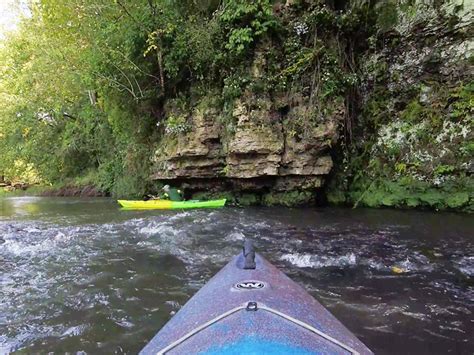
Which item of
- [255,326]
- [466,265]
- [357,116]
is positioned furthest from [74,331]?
[357,116]

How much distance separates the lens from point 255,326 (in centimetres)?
170

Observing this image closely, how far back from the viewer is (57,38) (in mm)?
15273

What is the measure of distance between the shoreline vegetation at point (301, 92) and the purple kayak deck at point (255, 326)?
723 centimetres

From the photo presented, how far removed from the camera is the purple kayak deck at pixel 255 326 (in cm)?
159

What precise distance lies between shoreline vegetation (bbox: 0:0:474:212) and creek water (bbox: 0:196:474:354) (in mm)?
2018

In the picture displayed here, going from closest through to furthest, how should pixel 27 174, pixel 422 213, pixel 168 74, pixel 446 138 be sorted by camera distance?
pixel 422 213
pixel 446 138
pixel 168 74
pixel 27 174

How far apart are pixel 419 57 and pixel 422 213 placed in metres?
4.01

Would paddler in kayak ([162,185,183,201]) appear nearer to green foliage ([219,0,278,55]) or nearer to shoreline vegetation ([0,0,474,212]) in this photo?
shoreline vegetation ([0,0,474,212])

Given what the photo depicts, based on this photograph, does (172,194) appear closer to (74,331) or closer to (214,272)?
(214,272)

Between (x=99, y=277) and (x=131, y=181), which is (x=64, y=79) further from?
(x=99, y=277)

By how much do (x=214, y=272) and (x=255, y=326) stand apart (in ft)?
9.32

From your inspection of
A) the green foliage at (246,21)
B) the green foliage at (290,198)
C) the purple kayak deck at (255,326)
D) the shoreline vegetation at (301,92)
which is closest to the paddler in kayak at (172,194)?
the shoreline vegetation at (301,92)

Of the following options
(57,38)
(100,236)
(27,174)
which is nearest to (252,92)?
(100,236)

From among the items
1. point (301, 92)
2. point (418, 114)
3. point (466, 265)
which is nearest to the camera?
point (466, 265)
